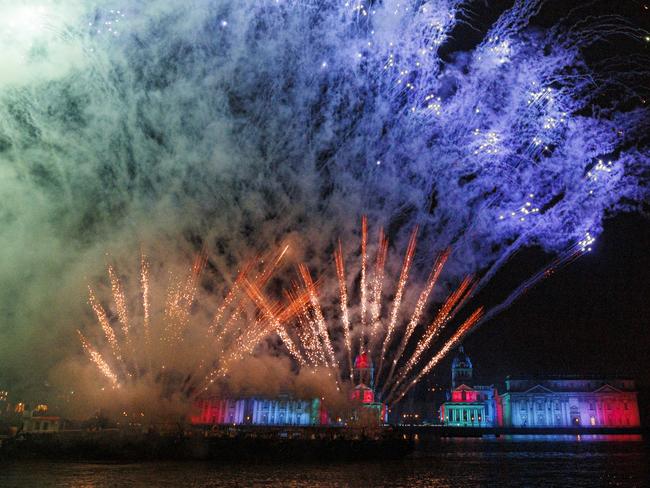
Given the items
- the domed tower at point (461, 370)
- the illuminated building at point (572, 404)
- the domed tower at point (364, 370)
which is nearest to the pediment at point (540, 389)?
the illuminated building at point (572, 404)

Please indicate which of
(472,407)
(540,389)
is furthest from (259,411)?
(540,389)

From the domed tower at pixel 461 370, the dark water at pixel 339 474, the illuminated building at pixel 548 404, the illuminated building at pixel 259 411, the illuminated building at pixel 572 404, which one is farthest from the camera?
the domed tower at pixel 461 370

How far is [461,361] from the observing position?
12612cm

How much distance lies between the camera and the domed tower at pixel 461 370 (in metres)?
124

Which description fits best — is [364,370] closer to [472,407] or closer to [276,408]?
[276,408]

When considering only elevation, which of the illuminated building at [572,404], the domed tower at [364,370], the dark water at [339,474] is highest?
the domed tower at [364,370]

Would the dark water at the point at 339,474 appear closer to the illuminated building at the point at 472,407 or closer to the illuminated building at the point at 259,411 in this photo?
the illuminated building at the point at 259,411

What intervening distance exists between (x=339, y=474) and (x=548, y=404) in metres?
95.9

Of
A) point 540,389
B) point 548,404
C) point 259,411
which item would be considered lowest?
point 259,411

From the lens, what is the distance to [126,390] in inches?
1785

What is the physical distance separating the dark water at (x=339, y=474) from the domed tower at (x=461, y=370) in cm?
8985

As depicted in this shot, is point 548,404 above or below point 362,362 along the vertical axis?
below

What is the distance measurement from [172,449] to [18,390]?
69.6 ft

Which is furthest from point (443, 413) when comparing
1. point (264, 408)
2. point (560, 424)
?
point (264, 408)
